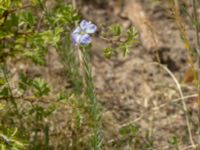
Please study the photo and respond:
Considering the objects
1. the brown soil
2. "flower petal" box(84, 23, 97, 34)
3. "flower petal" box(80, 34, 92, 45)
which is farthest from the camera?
the brown soil

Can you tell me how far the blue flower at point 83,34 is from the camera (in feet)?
6.45

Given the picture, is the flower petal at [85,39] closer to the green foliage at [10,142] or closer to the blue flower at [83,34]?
the blue flower at [83,34]

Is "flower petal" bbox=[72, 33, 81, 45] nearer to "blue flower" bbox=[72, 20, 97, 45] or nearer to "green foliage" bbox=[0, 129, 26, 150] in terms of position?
"blue flower" bbox=[72, 20, 97, 45]

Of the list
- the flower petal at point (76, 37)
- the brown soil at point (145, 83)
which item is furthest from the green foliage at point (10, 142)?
the brown soil at point (145, 83)

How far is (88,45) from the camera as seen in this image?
1.96m

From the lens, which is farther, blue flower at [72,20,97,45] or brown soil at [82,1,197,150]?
brown soil at [82,1,197,150]

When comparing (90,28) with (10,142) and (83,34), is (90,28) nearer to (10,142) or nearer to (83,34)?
(83,34)

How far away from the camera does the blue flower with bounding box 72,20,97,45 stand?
1.97 metres

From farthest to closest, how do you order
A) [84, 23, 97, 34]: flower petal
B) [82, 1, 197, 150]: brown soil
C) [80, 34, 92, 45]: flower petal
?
[82, 1, 197, 150]: brown soil
[84, 23, 97, 34]: flower petal
[80, 34, 92, 45]: flower petal

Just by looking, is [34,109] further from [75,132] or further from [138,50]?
[138,50]

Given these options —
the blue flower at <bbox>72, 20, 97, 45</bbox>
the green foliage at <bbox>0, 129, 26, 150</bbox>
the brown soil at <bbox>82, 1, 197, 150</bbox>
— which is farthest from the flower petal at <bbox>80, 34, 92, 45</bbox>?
the brown soil at <bbox>82, 1, 197, 150</bbox>

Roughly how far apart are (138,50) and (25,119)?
957 mm

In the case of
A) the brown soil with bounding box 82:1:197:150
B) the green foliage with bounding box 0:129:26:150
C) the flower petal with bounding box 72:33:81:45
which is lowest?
the brown soil with bounding box 82:1:197:150

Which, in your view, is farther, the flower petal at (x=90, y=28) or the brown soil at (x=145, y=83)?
the brown soil at (x=145, y=83)
